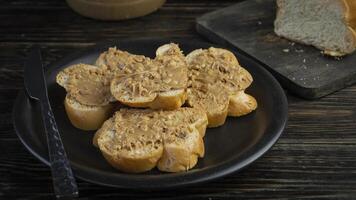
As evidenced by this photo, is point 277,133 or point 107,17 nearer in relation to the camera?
point 277,133

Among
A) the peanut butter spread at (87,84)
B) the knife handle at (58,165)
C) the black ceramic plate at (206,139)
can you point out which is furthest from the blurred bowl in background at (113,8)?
the knife handle at (58,165)

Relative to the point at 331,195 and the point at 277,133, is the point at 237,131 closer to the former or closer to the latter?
the point at 277,133

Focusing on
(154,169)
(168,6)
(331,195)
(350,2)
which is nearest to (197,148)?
(154,169)

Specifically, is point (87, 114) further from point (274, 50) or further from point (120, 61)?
point (274, 50)

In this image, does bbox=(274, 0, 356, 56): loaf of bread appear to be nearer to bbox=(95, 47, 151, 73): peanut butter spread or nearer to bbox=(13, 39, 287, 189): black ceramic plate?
bbox=(13, 39, 287, 189): black ceramic plate

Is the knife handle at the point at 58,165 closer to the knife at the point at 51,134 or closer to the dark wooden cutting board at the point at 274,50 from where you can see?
the knife at the point at 51,134
